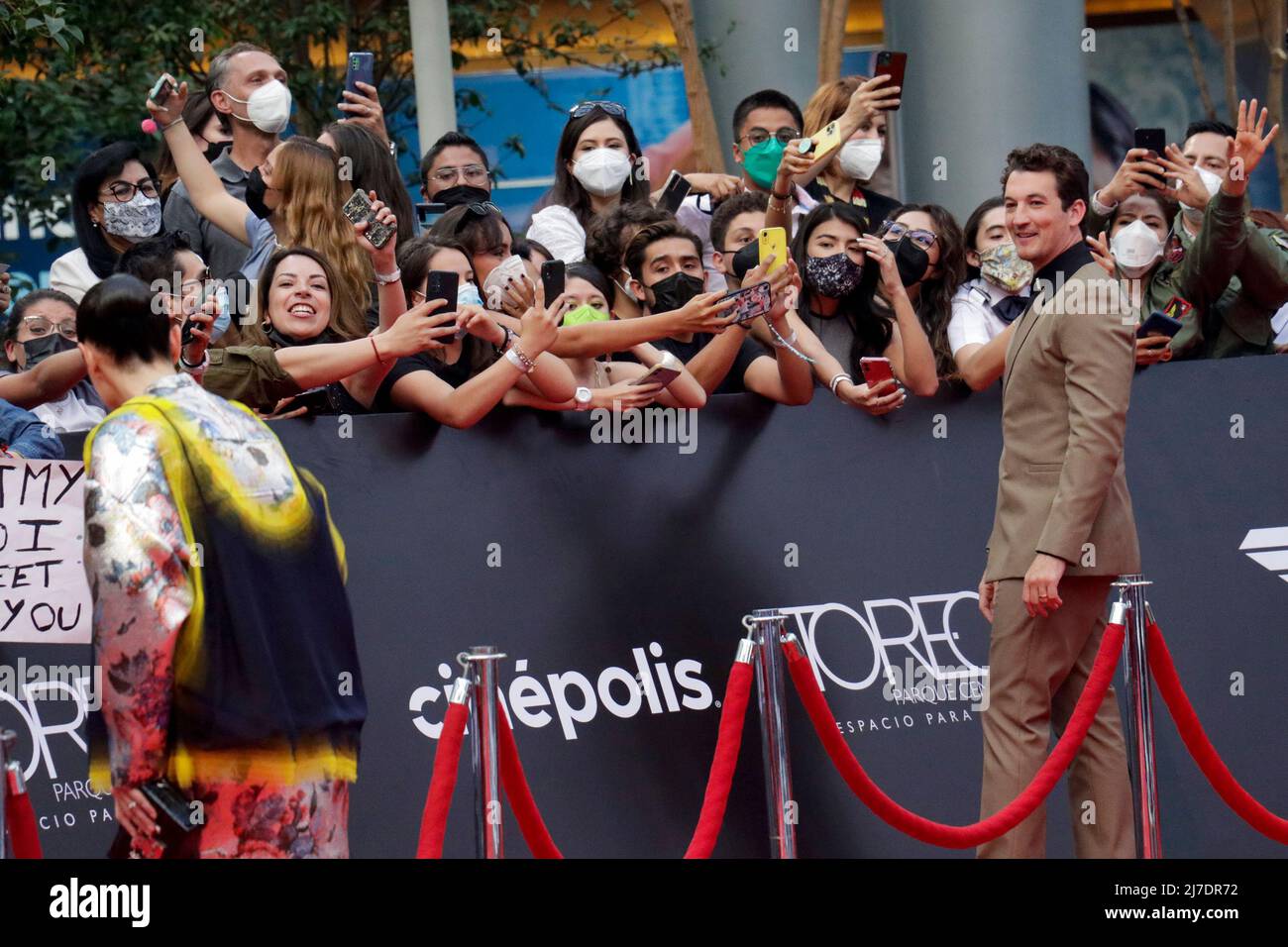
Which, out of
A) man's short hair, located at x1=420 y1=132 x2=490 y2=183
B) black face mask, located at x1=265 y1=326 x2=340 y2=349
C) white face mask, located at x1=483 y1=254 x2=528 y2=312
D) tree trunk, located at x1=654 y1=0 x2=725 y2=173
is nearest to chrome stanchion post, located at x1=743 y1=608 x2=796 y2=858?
white face mask, located at x1=483 y1=254 x2=528 y2=312

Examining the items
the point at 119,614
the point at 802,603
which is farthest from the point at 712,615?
the point at 119,614

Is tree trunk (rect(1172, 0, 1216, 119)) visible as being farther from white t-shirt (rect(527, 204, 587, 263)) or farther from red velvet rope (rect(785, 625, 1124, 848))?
red velvet rope (rect(785, 625, 1124, 848))

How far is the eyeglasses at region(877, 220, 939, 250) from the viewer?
7094 millimetres

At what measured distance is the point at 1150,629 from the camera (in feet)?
18.5

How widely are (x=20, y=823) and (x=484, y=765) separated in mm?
1207

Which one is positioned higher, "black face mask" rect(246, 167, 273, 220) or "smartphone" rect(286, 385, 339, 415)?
A: "black face mask" rect(246, 167, 273, 220)

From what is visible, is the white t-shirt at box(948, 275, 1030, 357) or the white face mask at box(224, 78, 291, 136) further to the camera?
the white face mask at box(224, 78, 291, 136)

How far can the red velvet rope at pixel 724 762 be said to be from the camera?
5160 mm

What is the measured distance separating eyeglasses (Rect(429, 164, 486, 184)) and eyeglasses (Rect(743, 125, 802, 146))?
119 centimetres

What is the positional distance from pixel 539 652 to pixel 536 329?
1080 mm

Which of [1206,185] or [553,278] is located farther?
[1206,185]

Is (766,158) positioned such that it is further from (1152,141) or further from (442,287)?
(442,287)

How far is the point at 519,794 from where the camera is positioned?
17.2ft
